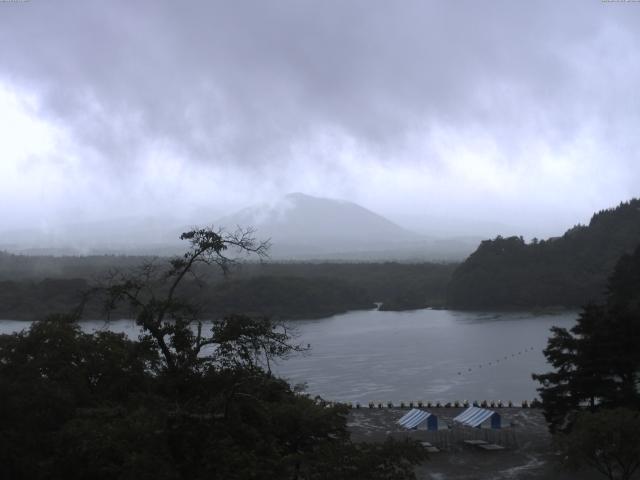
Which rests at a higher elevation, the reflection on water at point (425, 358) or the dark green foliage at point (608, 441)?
the dark green foliage at point (608, 441)

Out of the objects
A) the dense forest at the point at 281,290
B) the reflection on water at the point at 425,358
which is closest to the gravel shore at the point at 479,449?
the reflection on water at the point at 425,358

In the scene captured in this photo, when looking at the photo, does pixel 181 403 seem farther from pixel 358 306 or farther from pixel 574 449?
pixel 358 306

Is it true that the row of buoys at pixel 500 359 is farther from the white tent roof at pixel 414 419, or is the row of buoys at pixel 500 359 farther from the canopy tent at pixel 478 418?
the canopy tent at pixel 478 418

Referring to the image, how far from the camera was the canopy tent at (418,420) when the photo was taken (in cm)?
953

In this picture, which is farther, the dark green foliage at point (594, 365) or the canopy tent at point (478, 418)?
the canopy tent at point (478, 418)

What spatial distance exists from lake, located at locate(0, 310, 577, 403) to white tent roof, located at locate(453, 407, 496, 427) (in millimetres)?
2365

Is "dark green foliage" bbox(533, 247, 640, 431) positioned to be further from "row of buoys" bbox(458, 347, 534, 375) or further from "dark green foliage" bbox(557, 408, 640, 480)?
"row of buoys" bbox(458, 347, 534, 375)

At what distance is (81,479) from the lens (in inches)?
159

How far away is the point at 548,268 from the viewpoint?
34656mm

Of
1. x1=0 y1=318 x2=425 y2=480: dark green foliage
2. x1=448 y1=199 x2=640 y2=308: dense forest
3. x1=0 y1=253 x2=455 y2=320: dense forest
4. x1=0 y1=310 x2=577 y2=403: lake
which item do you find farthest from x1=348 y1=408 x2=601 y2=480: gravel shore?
x1=448 y1=199 x2=640 y2=308: dense forest

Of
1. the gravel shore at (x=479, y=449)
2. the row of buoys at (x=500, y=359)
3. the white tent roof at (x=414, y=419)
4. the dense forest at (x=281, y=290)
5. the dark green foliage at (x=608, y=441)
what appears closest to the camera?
the dark green foliage at (x=608, y=441)

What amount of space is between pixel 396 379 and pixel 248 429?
13.4 meters

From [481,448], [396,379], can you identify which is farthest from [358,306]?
[481,448]

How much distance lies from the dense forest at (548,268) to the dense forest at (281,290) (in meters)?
3.39
